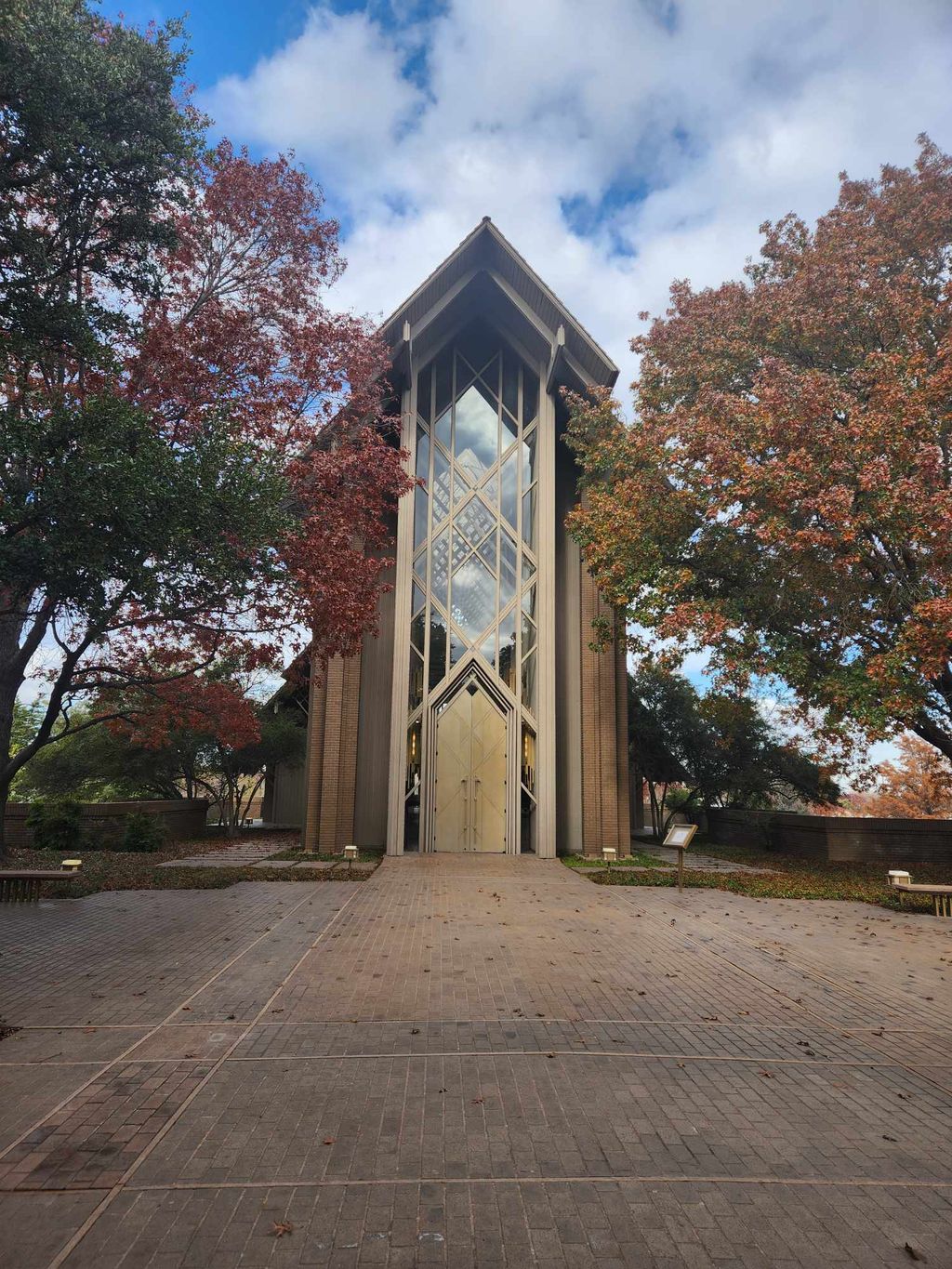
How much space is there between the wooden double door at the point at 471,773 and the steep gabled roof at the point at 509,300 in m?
7.74

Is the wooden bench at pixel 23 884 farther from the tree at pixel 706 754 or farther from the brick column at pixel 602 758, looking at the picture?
the tree at pixel 706 754

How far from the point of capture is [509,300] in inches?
695

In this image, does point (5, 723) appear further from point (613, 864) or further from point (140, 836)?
point (613, 864)

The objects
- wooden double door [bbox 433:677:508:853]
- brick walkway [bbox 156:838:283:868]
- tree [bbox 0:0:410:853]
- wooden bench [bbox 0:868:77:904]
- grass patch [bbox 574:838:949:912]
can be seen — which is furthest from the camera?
wooden double door [bbox 433:677:508:853]

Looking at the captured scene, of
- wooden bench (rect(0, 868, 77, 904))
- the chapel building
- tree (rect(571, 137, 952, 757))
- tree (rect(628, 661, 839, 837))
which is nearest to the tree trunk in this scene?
wooden bench (rect(0, 868, 77, 904))

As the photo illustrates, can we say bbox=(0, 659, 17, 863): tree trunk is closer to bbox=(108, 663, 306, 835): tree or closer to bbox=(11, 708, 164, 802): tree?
bbox=(108, 663, 306, 835): tree

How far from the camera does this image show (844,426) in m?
13.1

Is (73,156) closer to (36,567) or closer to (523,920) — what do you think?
(36,567)

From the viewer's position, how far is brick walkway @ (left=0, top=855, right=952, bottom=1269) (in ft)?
9.66

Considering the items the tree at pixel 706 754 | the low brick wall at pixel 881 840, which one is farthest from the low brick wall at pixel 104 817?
the low brick wall at pixel 881 840

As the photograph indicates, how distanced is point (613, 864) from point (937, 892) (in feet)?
20.3

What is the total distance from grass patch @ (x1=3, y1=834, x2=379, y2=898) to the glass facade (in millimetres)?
4011

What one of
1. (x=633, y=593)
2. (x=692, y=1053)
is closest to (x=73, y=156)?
(x=692, y=1053)

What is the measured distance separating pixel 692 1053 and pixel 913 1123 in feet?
4.33
